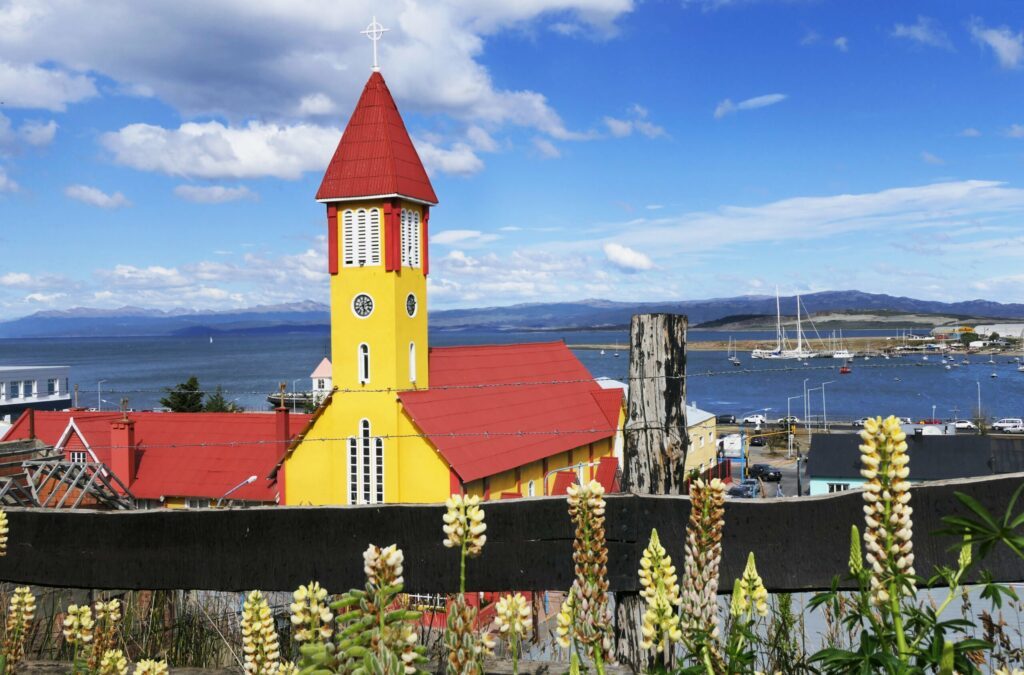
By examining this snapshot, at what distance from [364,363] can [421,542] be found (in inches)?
1041

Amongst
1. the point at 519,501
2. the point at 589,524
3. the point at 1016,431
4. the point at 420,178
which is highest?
the point at 420,178

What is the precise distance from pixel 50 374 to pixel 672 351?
85.5 metres

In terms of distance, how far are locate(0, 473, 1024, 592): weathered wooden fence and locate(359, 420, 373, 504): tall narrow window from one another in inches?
988

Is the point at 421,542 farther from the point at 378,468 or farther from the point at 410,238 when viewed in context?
the point at 410,238

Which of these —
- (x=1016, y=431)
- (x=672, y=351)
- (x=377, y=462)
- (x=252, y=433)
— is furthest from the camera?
(x=1016, y=431)

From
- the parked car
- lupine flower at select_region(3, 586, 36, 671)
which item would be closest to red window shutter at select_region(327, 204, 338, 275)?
lupine flower at select_region(3, 586, 36, 671)

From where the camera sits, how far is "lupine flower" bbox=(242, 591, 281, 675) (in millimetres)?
2100

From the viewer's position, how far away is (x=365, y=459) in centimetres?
2923

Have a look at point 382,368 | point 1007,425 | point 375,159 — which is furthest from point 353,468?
point 1007,425

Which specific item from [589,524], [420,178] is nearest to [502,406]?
[420,178]

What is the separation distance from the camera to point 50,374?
7956cm

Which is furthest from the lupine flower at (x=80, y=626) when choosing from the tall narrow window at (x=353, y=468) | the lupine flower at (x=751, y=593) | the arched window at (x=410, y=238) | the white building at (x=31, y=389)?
the white building at (x=31, y=389)

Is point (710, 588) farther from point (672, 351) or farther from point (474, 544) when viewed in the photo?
point (672, 351)

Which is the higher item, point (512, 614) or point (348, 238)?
point (348, 238)
